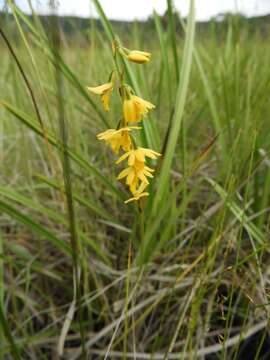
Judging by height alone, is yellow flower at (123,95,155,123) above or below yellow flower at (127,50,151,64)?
below

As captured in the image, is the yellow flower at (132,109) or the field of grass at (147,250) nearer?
the yellow flower at (132,109)

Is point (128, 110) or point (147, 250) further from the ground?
point (128, 110)

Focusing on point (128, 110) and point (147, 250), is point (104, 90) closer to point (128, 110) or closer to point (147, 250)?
point (128, 110)

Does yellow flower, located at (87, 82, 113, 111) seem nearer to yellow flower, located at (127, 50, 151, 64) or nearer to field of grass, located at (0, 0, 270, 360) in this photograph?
yellow flower, located at (127, 50, 151, 64)

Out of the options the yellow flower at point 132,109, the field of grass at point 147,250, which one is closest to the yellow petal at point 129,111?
the yellow flower at point 132,109

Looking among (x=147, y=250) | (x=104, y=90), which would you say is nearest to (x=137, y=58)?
(x=104, y=90)

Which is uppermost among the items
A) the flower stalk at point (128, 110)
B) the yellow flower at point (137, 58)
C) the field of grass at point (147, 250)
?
the yellow flower at point (137, 58)

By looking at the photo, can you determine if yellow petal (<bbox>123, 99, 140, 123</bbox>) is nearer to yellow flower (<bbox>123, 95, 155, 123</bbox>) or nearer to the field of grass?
yellow flower (<bbox>123, 95, 155, 123</bbox>)

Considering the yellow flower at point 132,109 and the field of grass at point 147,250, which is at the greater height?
the yellow flower at point 132,109

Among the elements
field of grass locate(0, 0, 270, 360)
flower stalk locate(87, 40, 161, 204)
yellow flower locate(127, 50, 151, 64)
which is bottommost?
field of grass locate(0, 0, 270, 360)

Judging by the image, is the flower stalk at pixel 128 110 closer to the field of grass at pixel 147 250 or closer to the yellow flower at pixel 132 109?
the yellow flower at pixel 132 109

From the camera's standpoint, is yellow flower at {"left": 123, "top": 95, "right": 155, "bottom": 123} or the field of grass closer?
yellow flower at {"left": 123, "top": 95, "right": 155, "bottom": 123}

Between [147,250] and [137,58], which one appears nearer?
[137,58]

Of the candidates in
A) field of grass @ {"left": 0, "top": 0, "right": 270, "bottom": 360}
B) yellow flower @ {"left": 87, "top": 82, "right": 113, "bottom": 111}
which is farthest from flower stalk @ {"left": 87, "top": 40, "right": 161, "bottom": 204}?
field of grass @ {"left": 0, "top": 0, "right": 270, "bottom": 360}
